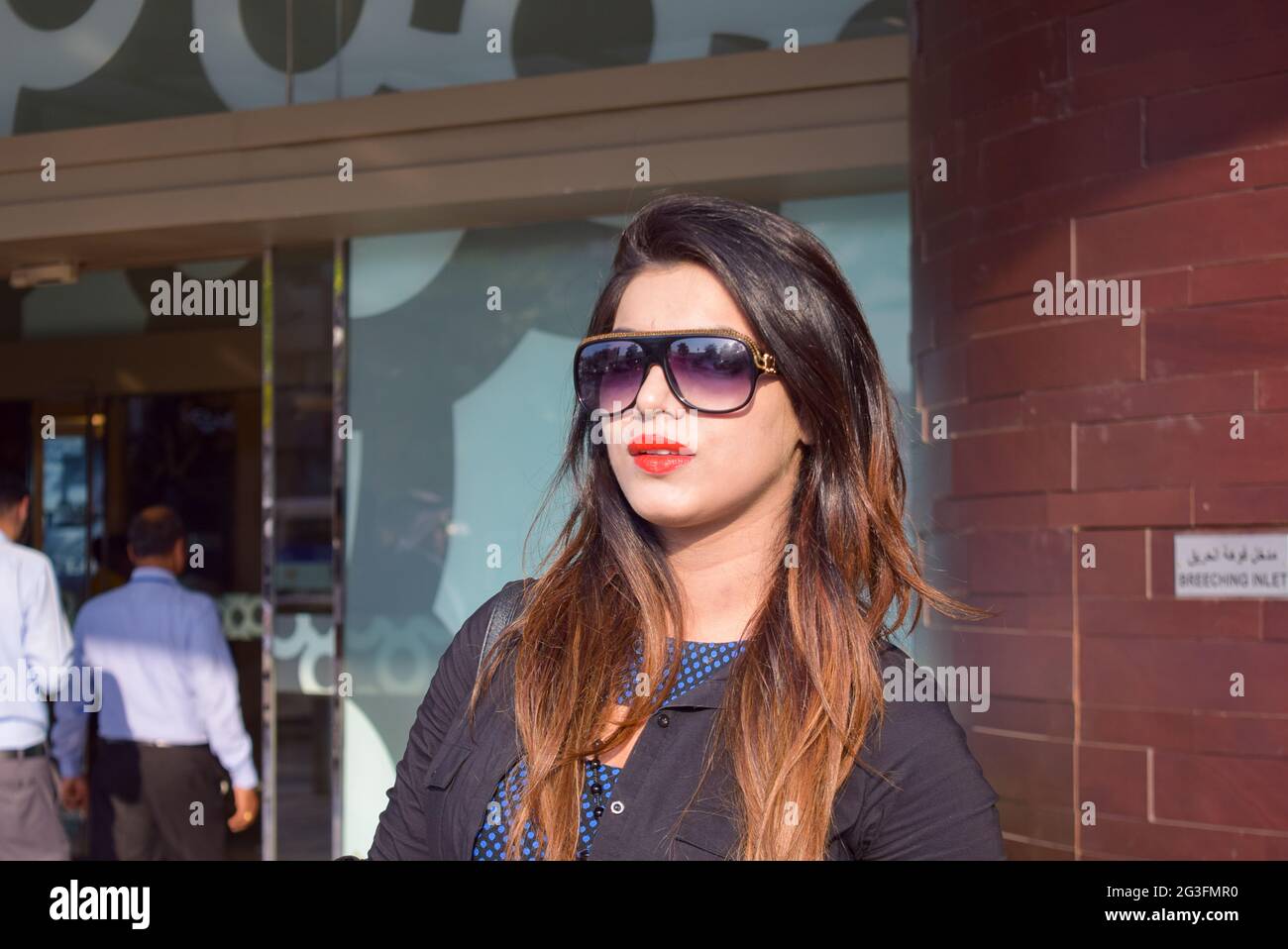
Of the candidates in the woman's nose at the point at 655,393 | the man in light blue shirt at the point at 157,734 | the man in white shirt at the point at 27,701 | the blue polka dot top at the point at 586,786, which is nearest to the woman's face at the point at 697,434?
the woman's nose at the point at 655,393

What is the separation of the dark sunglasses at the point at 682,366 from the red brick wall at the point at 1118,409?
2017 mm

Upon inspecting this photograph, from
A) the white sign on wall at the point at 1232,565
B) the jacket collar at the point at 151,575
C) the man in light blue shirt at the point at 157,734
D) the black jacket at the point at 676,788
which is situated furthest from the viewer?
the jacket collar at the point at 151,575

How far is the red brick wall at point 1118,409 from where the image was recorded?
315 centimetres

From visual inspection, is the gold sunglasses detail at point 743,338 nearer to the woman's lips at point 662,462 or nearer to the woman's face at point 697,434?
the woman's face at point 697,434

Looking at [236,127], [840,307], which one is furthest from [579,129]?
[840,307]

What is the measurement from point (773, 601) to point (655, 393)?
0.95 feet

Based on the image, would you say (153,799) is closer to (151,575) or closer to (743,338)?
(151,575)

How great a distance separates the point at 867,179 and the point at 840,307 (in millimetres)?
3061

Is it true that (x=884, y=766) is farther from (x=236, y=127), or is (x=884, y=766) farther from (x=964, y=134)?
(x=236, y=127)

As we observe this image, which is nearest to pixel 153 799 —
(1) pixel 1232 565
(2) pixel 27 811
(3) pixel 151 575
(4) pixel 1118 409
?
A: (2) pixel 27 811

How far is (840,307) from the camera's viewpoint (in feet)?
5.39

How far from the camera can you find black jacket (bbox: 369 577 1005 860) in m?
1.43

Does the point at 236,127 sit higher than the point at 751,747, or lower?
higher

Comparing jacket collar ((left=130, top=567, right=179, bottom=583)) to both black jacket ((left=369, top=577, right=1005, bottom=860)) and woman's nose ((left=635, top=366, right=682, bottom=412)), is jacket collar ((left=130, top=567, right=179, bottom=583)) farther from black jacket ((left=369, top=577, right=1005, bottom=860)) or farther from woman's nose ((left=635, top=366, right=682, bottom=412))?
woman's nose ((left=635, top=366, right=682, bottom=412))
